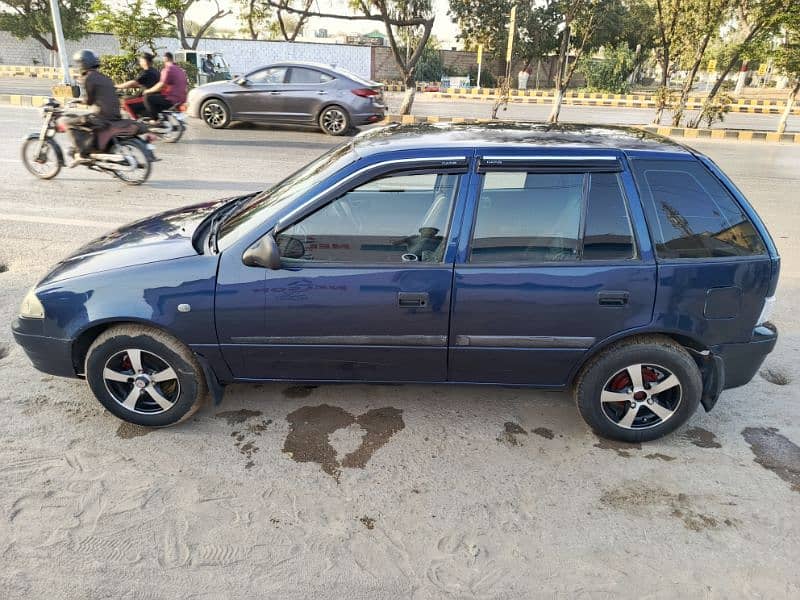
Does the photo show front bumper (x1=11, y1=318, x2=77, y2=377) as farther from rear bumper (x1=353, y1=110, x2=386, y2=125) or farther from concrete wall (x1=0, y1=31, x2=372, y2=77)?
concrete wall (x1=0, y1=31, x2=372, y2=77)

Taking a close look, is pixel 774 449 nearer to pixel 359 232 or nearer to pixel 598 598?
pixel 598 598

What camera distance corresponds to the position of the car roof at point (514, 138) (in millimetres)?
3193

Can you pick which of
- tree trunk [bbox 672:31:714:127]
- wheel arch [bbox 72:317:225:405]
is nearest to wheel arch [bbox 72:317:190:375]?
wheel arch [bbox 72:317:225:405]

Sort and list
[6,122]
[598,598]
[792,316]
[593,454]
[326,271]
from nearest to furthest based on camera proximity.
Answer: [598,598]
[326,271]
[593,454]
[792,316]
[6,122]

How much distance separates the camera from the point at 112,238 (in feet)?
11.9

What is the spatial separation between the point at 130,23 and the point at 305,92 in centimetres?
882

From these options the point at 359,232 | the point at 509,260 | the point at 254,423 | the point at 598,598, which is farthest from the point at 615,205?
the point at 254,423

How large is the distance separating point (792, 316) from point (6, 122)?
1544 centimetres

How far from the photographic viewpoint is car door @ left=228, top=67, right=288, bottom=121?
13898 millimetres

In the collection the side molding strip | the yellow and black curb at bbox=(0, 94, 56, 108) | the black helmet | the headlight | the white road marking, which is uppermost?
the black helmet

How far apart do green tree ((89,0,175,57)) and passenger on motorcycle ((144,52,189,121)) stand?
7.75 metres

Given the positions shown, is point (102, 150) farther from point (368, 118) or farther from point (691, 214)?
point (691, 214)

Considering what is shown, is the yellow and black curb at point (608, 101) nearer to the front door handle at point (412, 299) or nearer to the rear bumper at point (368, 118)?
the rear bumper at point (368, 118)

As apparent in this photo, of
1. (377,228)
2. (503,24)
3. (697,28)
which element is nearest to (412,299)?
(377,228)
